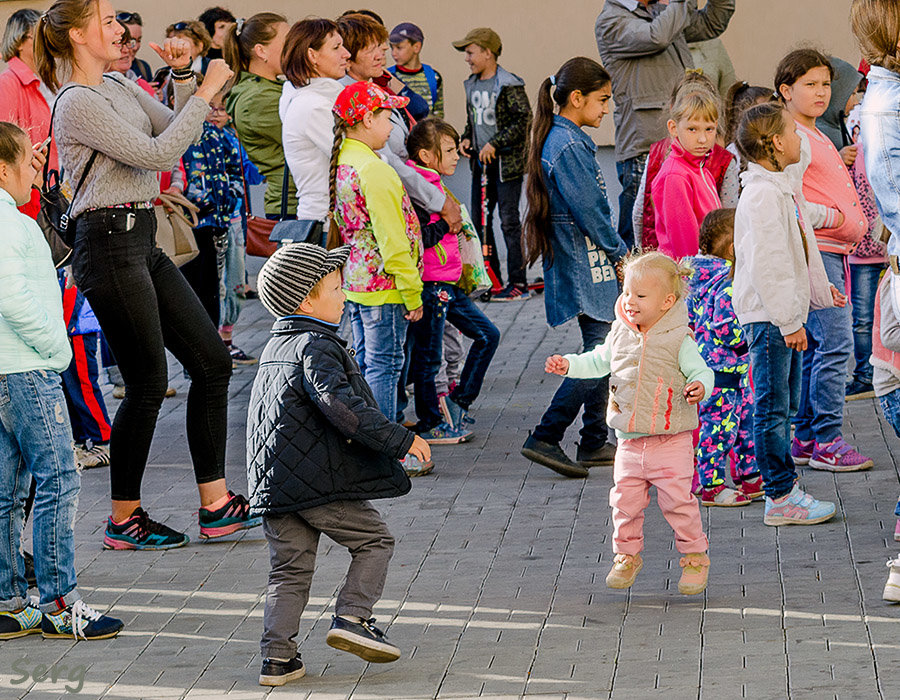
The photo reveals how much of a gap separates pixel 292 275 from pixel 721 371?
97.8 inches

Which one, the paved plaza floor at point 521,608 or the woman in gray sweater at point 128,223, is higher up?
the woman in gray sweater at point 128,223

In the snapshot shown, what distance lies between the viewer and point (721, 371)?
6.40m

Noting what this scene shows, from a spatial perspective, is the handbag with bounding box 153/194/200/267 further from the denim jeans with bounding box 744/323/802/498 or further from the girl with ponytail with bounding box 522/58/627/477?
the denim jeans with bounding box 744/323/802/498

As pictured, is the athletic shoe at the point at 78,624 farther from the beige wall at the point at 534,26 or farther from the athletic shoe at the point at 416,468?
the beige wall at the point at 534,26

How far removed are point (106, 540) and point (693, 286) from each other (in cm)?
288

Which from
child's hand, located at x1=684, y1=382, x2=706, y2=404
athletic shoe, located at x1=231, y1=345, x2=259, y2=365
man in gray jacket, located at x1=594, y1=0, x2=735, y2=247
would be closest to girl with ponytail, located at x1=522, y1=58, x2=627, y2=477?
child's hand, located at x1=684, y1=382, x2=706, y2=404

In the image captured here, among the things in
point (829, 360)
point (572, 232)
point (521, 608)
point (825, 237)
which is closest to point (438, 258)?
point (572, 232)

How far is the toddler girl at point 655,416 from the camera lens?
5137 millimetres

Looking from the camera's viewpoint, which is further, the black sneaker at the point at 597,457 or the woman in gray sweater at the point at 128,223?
the black sneaker at the point at 597,457

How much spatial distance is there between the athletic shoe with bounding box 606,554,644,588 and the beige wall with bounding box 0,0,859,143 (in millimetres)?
8579

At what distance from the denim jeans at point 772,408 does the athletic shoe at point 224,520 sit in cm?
229

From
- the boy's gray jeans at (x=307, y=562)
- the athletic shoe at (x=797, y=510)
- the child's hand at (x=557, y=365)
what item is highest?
the child's hand at (x=557, y=365)

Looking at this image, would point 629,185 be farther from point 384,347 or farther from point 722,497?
point 722,497

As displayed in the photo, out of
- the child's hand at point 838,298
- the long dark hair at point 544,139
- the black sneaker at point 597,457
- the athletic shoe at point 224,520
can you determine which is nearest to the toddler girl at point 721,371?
the child's hand at point 838,298
